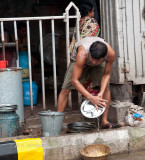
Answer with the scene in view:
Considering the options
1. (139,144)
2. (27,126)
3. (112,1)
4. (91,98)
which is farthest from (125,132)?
(112,1)

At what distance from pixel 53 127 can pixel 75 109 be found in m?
1.34

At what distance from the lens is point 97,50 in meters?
4.31

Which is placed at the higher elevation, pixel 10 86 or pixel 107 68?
pixel 107 68

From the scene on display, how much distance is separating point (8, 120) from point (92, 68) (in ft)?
4.94

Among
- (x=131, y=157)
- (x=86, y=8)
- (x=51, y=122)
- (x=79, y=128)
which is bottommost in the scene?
(x=131, y=157)

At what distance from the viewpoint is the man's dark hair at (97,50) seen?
431cm

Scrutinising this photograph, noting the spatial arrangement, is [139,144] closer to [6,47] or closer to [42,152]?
[42,152]

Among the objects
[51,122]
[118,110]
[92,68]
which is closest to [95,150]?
[51,122]

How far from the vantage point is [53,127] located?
451 centimetres

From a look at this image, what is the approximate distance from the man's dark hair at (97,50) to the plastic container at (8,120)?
1359 mm

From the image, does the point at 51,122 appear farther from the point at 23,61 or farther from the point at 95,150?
the point at 23,61

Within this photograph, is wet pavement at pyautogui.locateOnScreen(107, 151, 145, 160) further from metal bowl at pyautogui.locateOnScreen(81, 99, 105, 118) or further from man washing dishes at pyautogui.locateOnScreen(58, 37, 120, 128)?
metal bowl at pyautogui.locateOnScreen(81, 99, 105, 118)

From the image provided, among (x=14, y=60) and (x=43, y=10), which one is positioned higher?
(x=43, y=10)

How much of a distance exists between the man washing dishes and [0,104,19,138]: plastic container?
789mm
